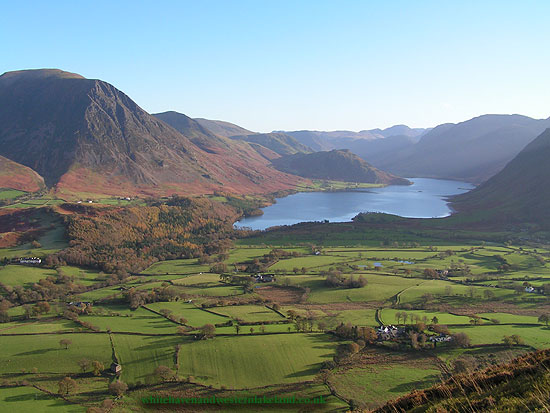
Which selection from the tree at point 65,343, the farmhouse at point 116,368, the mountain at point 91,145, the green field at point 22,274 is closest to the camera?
the farmhouse at point 116,368

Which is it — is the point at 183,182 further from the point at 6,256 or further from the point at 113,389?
the point at 113,389

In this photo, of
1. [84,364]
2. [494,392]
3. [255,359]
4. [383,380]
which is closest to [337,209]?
[255,359]

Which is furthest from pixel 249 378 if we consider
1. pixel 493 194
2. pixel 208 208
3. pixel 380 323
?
pixel 493 194

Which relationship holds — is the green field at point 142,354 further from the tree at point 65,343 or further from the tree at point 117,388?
the tree at point 65,343

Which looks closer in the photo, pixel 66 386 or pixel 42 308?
pixel 66 386

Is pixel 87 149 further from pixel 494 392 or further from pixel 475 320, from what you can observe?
pixel 494 392

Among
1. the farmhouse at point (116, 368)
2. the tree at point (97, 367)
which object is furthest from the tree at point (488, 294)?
the tree at point (97, 367)
